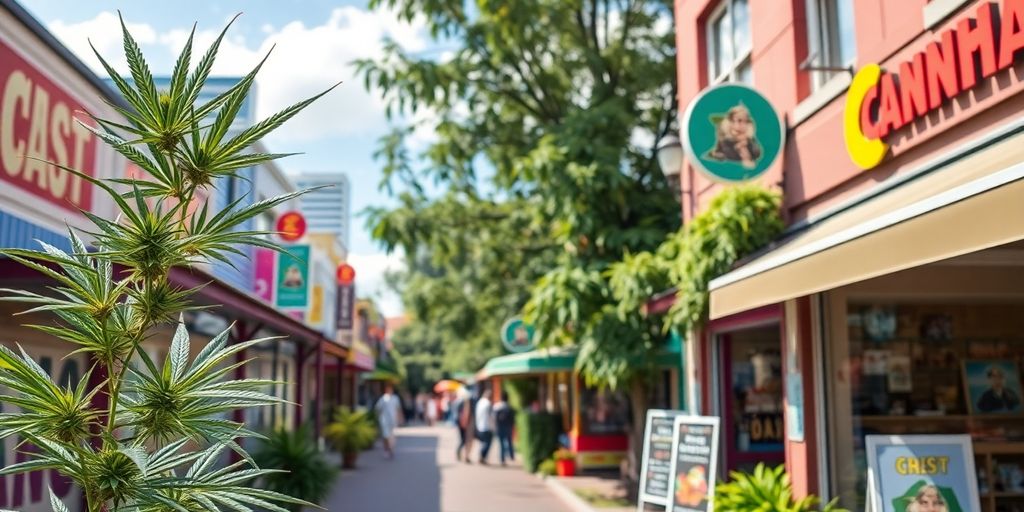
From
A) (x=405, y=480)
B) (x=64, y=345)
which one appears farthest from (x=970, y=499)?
(x=405, y=480)

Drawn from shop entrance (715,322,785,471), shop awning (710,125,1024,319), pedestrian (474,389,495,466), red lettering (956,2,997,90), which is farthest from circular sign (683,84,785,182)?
pedestrian (474,389,495,466)

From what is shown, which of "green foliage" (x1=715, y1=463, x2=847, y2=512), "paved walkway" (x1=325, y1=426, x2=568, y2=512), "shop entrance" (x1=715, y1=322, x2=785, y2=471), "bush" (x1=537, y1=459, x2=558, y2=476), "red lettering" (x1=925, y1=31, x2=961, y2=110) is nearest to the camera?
"red lettering" (x1=925, y1=31, x2=961, y2=110)

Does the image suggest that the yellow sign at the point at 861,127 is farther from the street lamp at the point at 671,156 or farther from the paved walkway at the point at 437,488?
the paved walkway at the point at 437,488

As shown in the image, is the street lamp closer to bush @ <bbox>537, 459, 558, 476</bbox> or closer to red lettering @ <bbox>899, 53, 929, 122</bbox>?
red lettering @ <bbox>899, 53, 929, 122</bbox>

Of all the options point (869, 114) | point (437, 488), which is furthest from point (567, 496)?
point (869, 114)

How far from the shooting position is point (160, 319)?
320cm

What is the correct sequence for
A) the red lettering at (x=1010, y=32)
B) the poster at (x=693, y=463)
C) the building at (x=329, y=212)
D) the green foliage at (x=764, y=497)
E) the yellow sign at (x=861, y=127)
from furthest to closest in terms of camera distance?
1. the building at (x=329, y=212)
2. the poster at (x=693, y=463)
3. the green foliage at (x=764, y=497)
4. the yellow sign at (x=861, y=127)
5. the red lettering at (x=1010, y=32)

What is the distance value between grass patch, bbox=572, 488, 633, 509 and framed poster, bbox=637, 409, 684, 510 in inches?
97.1

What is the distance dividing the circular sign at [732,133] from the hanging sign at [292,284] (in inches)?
455

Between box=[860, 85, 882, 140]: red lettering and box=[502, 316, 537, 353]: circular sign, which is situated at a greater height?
box=[860, 85, 882, 140]: red lettering

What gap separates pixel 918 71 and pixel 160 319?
524 cm

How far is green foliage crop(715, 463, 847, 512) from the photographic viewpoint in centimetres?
696

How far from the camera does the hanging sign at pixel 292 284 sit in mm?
18594

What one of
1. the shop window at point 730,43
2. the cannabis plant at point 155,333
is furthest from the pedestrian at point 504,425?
the cannabis plant at point 155,333
